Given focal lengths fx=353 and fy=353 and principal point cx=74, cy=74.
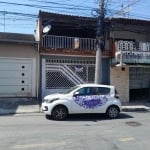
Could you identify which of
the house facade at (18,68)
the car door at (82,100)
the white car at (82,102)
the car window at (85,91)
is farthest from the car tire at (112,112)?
the house facade at (18,68)

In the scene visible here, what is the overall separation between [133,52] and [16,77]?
25.6ft

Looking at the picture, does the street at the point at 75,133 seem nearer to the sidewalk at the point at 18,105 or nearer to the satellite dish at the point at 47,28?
the sidewalk at the point at 18,105

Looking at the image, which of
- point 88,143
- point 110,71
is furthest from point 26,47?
point 88,143

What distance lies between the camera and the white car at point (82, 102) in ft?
52.7

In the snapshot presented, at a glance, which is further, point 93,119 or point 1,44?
point 1,44

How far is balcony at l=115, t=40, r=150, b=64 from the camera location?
2298 cm

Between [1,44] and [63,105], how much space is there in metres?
8.21

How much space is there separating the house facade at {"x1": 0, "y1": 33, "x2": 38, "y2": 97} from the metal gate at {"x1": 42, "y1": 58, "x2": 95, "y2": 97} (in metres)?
0.67

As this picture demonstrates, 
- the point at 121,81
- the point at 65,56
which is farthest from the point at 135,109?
the point at 65,56

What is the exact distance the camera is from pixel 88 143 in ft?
34.8

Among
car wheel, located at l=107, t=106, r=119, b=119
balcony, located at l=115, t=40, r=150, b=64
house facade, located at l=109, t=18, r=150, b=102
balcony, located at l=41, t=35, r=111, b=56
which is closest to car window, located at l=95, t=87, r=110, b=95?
car wheel, located at l=107, t=106, r=119, b=119

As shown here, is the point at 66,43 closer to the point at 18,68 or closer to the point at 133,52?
the point at 18,68

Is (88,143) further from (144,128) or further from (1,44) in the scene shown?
(1,44)

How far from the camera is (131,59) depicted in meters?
23.0
